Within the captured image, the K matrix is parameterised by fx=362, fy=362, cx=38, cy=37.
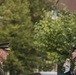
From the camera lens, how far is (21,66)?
22.6 metres

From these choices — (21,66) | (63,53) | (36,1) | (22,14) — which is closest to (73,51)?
(63,53)

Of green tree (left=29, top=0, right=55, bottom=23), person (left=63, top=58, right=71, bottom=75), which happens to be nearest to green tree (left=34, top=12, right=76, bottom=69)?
person (left=63, top=58, right=71, bottom=75)

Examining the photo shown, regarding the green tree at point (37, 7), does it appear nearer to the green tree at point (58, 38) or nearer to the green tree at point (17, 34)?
the green tree at point (17, 34)

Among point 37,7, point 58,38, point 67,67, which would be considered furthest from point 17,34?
point 67,67

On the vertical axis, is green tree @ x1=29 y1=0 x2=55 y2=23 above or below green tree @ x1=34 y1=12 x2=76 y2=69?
above

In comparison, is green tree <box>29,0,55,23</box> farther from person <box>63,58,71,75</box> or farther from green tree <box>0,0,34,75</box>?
person <box>63,58,71,75</box>

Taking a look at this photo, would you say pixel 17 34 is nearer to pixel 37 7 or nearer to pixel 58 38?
pixel 37 7

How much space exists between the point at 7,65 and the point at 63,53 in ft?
26.5

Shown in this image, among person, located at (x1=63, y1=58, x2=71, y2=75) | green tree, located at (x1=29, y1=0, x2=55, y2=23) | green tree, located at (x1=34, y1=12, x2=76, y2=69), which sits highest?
green tree, located at (x1=29, y1=0, x2=55, y2=23)

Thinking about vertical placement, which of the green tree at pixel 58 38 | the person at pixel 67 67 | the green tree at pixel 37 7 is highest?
the green tree at pixel 37 7

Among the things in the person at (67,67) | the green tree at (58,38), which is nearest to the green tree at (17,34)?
the green tree at (58,38)

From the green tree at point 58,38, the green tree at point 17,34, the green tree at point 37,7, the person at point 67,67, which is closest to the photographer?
the person at point 67,67

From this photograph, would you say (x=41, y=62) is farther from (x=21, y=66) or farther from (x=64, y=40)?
(x=64, y=40)

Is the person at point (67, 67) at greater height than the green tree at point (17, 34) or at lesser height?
lesser
